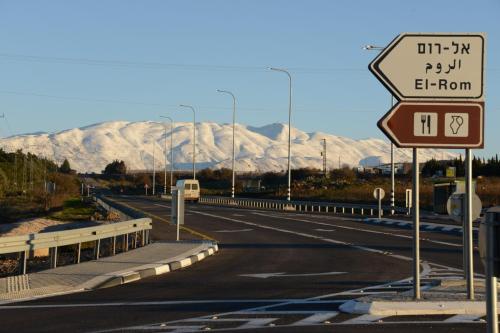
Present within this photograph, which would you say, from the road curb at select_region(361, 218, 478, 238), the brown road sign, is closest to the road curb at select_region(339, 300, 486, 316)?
the brown road sign

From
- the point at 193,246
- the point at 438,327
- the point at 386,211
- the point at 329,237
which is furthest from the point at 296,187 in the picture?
the point at 438,327

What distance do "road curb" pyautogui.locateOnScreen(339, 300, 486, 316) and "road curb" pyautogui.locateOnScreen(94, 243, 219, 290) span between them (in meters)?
5.52

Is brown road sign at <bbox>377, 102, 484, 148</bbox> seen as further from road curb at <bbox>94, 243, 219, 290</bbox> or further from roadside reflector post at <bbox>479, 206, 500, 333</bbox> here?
road curb at <bbox>94, 243, 219, 290</bbox>

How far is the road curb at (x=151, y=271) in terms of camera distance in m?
16.7

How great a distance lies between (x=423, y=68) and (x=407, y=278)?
21.3ft

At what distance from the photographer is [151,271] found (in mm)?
18469

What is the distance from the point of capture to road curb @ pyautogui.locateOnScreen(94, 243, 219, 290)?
16683 millimetres

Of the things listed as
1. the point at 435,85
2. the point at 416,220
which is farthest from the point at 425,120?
the point at 416,220

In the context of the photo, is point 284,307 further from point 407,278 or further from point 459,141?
point 407,278

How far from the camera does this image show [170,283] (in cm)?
1689

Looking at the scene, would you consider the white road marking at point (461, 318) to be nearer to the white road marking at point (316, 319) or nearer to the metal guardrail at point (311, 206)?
the white road marking at point (316, 319)

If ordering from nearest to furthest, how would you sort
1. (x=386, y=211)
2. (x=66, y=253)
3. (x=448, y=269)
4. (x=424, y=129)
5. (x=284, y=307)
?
1. (x=424, y=129)
2. (x=284, y=307)
3. (x=448, y=269)
4. (x=66, y=253)
5. (x=386, y=211)

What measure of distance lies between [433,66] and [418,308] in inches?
128

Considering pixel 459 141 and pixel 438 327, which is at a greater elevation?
pixel 459 141
